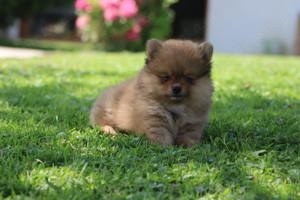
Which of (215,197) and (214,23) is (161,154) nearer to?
(215,197)

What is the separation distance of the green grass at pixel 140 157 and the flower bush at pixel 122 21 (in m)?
11.6

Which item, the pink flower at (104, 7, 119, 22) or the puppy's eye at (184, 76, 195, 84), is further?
the pink flower at (104, 7, 119, 22)

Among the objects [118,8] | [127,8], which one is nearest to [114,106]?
[127,8]

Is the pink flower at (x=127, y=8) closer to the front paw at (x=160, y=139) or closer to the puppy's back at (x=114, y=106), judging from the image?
the puppy's back at (x=114, y=106)

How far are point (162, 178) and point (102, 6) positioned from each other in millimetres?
15222

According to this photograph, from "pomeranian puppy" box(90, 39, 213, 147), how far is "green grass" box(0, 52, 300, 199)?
0.18 m

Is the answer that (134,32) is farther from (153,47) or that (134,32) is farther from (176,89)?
(176,89)

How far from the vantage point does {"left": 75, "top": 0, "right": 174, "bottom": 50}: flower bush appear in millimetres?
17391

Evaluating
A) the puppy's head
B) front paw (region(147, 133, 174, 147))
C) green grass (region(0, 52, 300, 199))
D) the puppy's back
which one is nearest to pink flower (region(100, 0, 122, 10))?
green grass (region(0, 52, 300, 199))

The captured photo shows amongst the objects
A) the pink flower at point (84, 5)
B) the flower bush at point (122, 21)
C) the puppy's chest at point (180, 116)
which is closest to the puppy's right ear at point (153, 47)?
the puppy's chest at point (180, 116)

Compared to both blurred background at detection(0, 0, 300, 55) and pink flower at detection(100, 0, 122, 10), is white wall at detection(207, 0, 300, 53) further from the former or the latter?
pink flower at detection(100, 0, 122, 10)

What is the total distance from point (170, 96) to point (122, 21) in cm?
1408

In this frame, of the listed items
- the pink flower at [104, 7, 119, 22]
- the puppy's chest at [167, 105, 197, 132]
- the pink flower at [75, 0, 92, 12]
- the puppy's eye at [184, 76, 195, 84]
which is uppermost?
the pink flower at [75, 0, 92, 12]

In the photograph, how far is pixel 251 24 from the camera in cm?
1947
